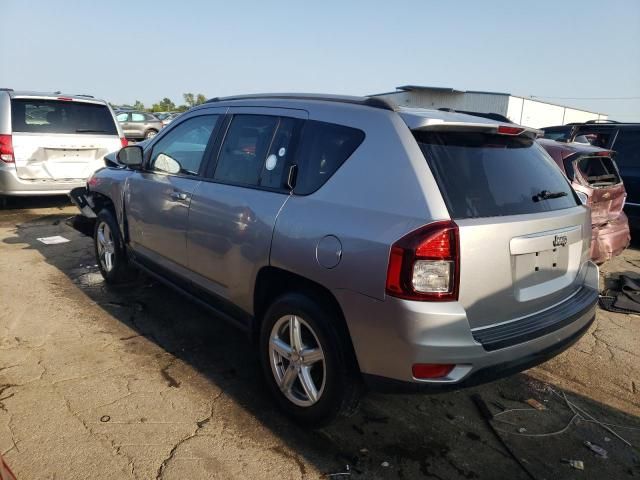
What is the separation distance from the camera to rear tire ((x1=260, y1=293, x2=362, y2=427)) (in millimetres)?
2578

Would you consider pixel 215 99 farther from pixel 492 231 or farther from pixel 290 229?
pixel 492 231

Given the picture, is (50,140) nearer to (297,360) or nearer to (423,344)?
(297,360)

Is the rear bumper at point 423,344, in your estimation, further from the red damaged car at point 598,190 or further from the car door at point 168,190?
the red damaged car at point 598,190

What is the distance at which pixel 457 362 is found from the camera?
2.32 meters

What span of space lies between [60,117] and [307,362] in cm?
690

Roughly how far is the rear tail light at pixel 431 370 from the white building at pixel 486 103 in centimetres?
3683

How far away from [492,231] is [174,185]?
2.42 meters

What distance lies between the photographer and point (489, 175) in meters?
2.62

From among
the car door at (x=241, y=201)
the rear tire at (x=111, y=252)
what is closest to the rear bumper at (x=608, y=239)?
the car door at (x=241, y=201)

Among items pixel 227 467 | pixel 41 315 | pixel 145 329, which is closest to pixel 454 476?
pixel 227 467

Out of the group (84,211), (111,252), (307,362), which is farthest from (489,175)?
(84,211)

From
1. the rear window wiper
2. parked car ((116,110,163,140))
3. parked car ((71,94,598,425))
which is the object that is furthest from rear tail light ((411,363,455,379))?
parked car ((116,110,163,140))

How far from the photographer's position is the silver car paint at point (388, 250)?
2.29 m

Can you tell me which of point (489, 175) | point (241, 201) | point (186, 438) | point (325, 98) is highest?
point (325, 98)
